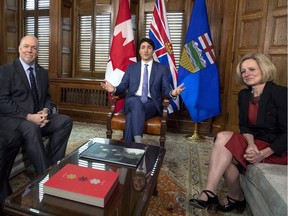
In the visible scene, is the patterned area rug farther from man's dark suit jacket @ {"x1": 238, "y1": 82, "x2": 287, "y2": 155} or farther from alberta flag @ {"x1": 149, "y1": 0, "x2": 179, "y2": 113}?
alberta flag @ {"x1": 149, "y1": 0, "x2": 179, "y2": 113}

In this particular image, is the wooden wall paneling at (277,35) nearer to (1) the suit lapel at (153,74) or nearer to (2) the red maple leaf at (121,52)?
(1) the suit lapel at (153,74)

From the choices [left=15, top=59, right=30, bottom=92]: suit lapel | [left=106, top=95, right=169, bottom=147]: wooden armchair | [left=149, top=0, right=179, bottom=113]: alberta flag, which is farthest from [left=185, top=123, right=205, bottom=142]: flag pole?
[left=15, top=59, right=30, bottom=92]: suit lapel

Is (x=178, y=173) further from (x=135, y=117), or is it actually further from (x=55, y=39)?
(x=55, y=39)

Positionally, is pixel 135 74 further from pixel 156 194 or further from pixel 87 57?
pixel 87 57

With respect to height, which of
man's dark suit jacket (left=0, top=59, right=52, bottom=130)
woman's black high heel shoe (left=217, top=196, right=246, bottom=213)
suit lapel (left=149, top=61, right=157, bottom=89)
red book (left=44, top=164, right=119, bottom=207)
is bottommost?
woman's black high heel shoe (left=217, top=196, right=246, bottom=213)

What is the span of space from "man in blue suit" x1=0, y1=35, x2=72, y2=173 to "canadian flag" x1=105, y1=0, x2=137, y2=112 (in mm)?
1200

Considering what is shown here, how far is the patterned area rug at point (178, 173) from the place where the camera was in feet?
5.32

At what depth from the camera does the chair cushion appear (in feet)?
7.46

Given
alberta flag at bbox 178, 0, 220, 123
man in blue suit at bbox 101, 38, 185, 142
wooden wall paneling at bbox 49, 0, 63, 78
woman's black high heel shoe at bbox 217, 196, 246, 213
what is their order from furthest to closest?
wooden wall paneling at bbox 49, 0, 63, 78
alberta flag at bbox 178, 0, 220, 123
man in blue suit at bbox 101, 38, 185, 142
woman's black high heel shoe at bbox 217, 196, 246, 213

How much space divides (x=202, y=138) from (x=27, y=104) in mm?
2224

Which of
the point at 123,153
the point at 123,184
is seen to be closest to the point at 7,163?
the point at 123,153

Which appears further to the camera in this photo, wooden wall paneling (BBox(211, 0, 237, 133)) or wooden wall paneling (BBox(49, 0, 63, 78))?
wooden wall paneling (BBox(49, 0, 63, 78))

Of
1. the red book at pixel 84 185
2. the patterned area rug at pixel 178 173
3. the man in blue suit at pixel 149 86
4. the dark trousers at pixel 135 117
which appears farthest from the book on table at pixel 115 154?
the man in blue suit at pixel 149 86

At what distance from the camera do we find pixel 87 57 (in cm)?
396
